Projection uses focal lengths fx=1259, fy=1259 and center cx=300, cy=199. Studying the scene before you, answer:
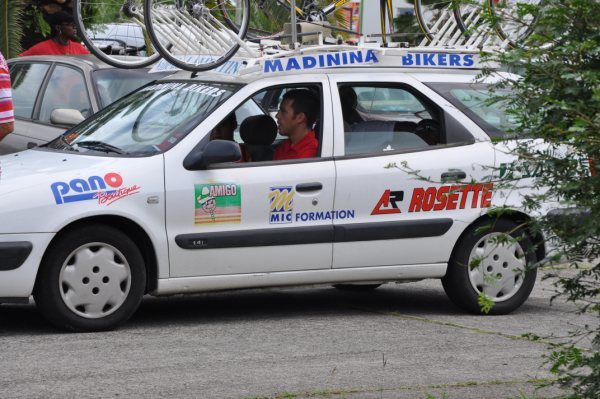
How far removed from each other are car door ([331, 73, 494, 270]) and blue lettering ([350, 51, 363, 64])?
113 millimetres

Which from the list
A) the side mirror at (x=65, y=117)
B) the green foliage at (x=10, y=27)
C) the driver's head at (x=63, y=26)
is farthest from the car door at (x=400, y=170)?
the green foliage at (x=10, y=27)

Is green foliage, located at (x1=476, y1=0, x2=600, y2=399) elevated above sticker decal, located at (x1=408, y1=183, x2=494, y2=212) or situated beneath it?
elevated above

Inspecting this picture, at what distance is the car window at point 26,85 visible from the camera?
1080 cm

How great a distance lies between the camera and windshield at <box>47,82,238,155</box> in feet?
25.7

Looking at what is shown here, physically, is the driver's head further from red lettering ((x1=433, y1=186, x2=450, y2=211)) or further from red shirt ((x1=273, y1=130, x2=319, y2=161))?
red lettering ((x1=433, y1=186, x2=450, y2=211))

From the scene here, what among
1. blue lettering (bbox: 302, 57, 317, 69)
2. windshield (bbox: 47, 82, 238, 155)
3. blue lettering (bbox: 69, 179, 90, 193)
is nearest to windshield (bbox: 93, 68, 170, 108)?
windshield (bbox: 47, 82, 238, 155)

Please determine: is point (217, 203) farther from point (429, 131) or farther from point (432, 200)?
point (429, 131)

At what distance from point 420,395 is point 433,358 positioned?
95 centimetres

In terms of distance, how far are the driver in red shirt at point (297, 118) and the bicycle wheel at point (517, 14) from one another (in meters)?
3.43

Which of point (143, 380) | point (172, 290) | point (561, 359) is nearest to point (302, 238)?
point (172, 290)

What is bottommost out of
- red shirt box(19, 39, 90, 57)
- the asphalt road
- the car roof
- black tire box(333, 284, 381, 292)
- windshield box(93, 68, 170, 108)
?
black tire box(333, 284, 381, 292)

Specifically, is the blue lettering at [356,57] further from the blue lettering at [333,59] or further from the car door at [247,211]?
the car door at [247,211]

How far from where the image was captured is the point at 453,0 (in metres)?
4.70

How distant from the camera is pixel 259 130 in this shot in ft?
27.6
